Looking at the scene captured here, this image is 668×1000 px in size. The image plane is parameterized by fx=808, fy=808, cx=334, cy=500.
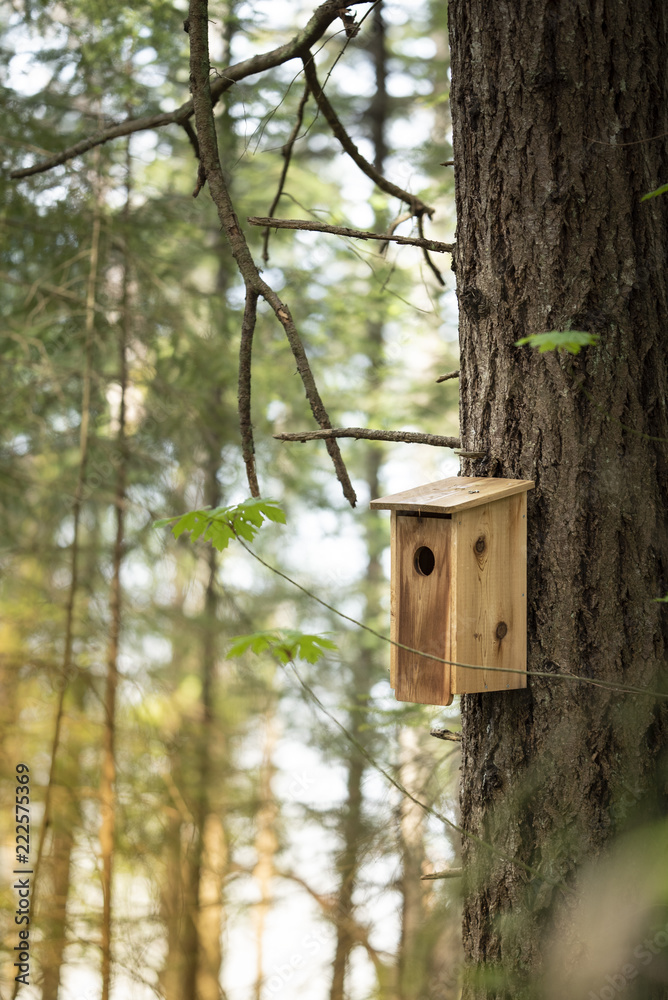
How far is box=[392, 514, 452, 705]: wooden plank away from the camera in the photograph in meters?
1.94

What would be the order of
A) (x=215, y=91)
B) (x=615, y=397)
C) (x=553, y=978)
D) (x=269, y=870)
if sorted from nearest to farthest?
(x=553, y=978), (x=615, y=397), (x=215, y=91), (x=269, y=870)

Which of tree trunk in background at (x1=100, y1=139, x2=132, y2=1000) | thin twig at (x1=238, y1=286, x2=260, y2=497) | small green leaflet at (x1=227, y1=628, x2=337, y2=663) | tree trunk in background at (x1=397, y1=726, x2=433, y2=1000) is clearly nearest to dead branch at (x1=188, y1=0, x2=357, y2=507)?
thin twig at (x1=238, y1=286, x2=260, y2=497)

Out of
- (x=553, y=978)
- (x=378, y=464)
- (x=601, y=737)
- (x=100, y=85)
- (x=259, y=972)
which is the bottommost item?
(x=259, y=972)

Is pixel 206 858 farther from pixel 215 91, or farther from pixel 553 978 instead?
pixel 215 91

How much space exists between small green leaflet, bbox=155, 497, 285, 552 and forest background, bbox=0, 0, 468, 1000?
1.22 metres

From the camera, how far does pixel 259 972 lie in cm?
844

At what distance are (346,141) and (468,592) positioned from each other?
1668 mm

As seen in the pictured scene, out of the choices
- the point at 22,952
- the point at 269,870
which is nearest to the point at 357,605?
the point at 269,870

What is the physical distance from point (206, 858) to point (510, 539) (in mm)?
6148

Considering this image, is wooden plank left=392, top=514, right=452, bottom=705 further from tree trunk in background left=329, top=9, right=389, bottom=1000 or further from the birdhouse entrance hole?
tree trunk in background left=329, top=9, right=389, bottom=1000

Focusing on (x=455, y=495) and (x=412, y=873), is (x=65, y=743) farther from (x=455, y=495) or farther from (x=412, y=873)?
(x=455, y=495)

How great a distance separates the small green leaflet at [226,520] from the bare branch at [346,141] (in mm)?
1382

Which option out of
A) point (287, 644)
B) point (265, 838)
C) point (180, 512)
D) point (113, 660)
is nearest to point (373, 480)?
point (180, 512)

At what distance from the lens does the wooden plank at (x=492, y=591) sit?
191cm
